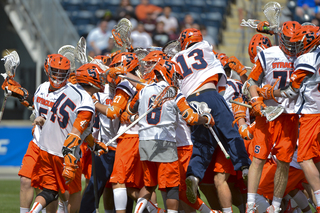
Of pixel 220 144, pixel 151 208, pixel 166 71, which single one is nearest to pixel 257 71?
pixel 220 144

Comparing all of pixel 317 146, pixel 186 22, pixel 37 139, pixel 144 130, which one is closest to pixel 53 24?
pixel 186 22

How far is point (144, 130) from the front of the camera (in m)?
4.84

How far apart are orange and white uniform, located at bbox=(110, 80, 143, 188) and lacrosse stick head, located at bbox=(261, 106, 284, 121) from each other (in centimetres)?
145

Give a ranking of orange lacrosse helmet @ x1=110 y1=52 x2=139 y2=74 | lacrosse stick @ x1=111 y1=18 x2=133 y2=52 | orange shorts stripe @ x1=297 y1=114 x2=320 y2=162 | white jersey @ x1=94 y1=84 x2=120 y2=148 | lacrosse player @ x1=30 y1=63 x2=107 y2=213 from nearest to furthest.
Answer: lacrosse player @ x1=30 y1=63 x2=107 y2=213 < orange shorts stripe @ x1=297 y1=114 x2=320 y2=162 < orange lacrosse helmet @ x1=110 y1=52 x2=139 y2=74 < white jersey @ x1=94 y1=84 x2=120 y2=148 < lacrosse stick @ x1=111 y1=18 x2=133 y2=52

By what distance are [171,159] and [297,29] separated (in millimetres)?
1851

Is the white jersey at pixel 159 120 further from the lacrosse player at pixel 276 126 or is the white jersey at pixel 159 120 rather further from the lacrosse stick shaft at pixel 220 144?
the lacrosse player at pixel 276 126

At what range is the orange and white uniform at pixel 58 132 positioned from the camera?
4.72 meters

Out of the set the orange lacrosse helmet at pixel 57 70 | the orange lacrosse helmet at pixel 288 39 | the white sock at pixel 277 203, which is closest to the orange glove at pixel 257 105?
the orange lacrosse helmet at pixel 288 39

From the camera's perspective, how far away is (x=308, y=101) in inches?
189

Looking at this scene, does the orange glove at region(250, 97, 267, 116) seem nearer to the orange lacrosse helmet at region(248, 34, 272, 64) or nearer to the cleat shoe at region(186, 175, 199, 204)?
the cleat shoe at region(186, 175, 199, 204)

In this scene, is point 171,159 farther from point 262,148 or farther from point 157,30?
point 157,30

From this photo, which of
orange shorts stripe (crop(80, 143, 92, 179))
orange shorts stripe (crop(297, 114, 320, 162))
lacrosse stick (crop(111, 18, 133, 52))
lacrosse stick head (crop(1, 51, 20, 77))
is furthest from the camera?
lacrosse stick (crop(111, 18, 133, 52))

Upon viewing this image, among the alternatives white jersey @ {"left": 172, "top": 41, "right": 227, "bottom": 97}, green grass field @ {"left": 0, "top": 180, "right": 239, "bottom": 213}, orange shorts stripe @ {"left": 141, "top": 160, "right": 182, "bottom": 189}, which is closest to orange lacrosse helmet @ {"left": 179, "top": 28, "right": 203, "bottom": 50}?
white jersey @ {"left": 172, "top": 41, "right": 227, "bottom": 97}

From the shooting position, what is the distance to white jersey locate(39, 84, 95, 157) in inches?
186
